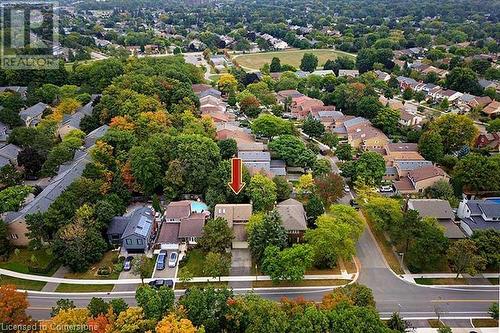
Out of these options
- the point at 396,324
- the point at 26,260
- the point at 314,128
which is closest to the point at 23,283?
the point at 26,260

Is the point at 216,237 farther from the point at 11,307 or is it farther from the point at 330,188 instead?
the point at 11,307

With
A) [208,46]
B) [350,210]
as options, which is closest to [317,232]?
[350,210]

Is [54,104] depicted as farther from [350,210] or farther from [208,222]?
[350,210]

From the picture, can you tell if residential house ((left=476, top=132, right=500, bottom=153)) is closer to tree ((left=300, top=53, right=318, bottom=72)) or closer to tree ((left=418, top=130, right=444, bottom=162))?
tree ((left=418, top=130, right=444, bottom=162))

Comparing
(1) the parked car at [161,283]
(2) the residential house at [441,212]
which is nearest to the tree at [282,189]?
(2) the residential house at [441,212]

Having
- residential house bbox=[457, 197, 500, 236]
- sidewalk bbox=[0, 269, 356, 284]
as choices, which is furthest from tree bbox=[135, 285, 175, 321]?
residential house bbox=[457, 197, 500, 236]

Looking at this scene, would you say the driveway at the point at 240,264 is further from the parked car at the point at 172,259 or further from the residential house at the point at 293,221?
the parked car at the point at 172,259
